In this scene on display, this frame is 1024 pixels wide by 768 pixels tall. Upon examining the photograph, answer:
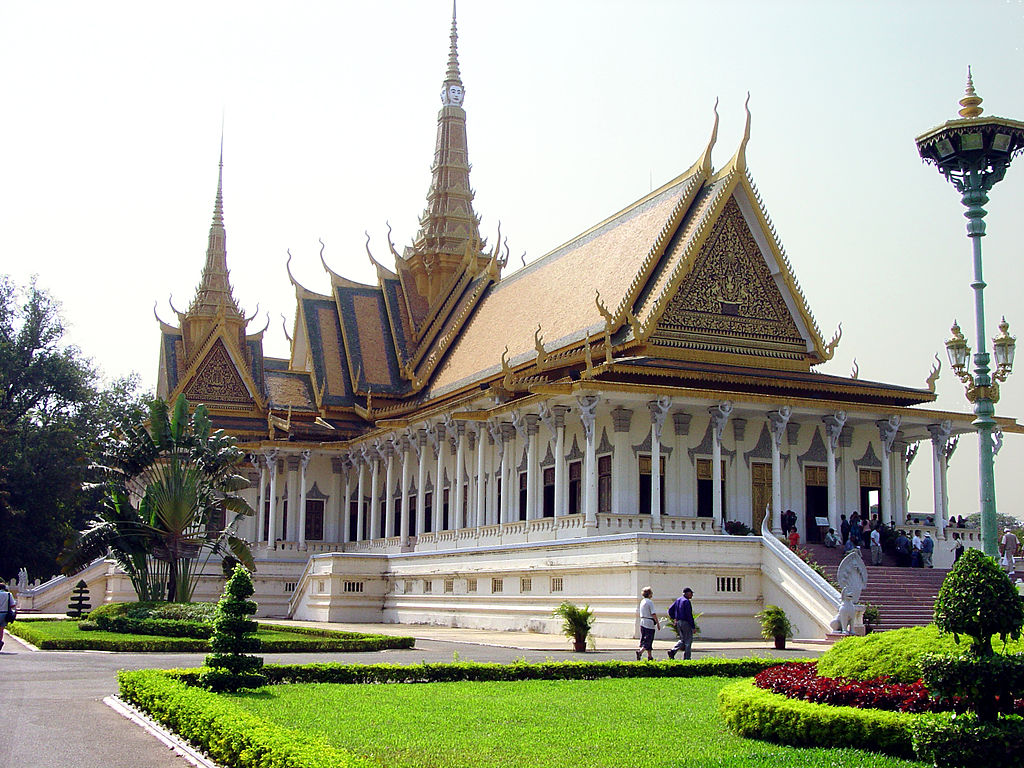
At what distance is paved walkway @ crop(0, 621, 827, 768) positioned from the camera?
9.18 m

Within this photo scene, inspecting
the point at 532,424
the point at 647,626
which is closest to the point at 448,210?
the point at 532,424

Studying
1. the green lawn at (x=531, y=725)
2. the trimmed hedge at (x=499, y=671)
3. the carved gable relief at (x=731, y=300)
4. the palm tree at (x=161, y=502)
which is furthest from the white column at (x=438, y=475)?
the green lawn at (x=531, y=725)

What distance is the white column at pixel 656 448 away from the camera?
26.4m

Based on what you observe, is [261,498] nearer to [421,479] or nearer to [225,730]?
[421,479]

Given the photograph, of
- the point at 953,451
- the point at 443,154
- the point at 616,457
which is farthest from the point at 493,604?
the point at 443,154

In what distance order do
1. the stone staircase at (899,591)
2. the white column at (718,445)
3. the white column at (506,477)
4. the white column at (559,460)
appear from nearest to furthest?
the stone staircase at (899,591), the white column at (718,445), the white column at (559,460), the white column at (506,477)

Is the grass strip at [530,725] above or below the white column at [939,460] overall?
below

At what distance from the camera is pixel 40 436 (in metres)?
50.7

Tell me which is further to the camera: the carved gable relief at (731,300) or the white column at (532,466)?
the carved gable relief at (731,300)

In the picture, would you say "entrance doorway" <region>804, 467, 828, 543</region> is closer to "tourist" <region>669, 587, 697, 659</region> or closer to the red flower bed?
"tourist" <region>669, 587, 697, 659</region>

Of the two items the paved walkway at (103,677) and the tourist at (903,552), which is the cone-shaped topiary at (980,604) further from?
the tourist at (903,552)

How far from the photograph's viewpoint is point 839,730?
8469 millimetres

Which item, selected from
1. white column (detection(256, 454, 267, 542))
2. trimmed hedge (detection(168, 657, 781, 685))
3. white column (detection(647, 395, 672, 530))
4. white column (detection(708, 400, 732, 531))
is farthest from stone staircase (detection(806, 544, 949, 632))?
white column (detection(256, 454, 267, 542))

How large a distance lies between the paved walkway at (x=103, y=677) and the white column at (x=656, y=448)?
3.90 m
